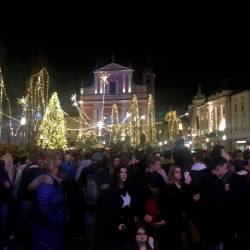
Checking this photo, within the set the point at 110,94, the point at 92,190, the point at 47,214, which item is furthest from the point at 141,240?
the point at 110,94

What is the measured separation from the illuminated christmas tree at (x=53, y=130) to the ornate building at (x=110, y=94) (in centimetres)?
3655

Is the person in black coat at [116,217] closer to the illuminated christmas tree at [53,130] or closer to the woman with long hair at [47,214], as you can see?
the woman with long hair at [47,214]

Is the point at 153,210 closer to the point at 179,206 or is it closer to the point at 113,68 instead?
the point at 179,206

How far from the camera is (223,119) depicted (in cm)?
5775

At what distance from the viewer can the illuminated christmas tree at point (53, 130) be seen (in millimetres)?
25938

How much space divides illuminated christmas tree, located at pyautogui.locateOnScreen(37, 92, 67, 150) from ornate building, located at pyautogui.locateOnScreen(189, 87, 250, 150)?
2436cm

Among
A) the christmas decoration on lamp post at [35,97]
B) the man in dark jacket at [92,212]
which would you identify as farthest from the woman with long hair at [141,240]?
the christmas decoration on lamp post at [35,97]

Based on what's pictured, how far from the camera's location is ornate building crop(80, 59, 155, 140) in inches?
2514

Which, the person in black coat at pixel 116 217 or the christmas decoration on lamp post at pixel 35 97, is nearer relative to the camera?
the person in black coat at pixel 116 217

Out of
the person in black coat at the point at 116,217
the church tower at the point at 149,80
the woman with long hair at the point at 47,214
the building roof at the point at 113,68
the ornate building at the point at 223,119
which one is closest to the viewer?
the woman with long hair at the point at 47,214

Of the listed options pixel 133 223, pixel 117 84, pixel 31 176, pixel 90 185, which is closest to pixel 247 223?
pixel 133 223

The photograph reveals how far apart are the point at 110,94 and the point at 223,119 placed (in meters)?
19.7

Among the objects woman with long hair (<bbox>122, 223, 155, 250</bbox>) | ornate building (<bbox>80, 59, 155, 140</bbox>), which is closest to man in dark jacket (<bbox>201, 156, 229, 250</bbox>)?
woman with long hair (<bbox>122, 223, 155, 250</bbox>)

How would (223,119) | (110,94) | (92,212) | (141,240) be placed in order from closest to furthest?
(141,240) → (92,212) → (223,119) → (110,94)
